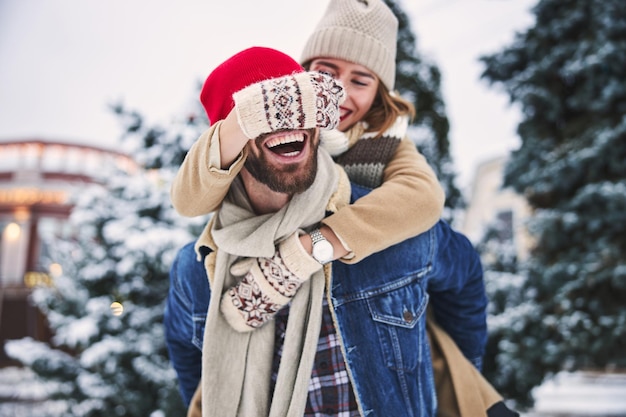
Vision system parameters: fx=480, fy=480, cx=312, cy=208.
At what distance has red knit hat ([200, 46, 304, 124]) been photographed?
4.25ft

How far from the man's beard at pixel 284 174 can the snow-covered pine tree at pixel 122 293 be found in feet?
7.40

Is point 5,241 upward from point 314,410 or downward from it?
upward

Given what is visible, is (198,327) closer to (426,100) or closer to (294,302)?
(294,302)

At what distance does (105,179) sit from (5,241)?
1143cm

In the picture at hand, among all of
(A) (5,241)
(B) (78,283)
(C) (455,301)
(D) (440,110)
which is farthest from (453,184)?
(A) (5,241)

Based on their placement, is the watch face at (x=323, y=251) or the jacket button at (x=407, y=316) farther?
the jacket button at (x=407, y=316)

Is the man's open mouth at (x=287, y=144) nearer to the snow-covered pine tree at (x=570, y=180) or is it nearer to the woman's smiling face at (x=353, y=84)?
the woman's smiling face at (x=353, y=84)

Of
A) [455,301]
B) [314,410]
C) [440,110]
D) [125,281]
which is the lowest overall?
[314,410]

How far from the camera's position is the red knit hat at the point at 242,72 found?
130cm

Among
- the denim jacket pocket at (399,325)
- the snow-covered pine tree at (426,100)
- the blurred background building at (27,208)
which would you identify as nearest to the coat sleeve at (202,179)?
the denim jacket pocket at (399,325)

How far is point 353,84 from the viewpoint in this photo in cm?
178

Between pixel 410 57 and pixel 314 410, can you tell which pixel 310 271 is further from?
pixel 410 57

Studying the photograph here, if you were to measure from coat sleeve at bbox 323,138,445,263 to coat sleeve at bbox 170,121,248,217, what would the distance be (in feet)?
1.01

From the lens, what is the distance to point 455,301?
72.1 inches
